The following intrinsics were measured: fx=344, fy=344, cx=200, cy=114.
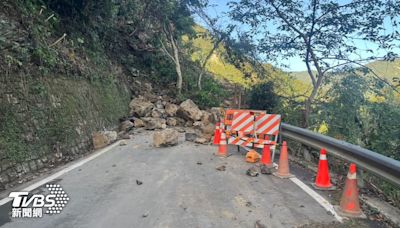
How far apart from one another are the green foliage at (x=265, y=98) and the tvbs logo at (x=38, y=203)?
817 centimetres

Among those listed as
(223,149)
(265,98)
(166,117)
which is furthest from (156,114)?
(223,149)

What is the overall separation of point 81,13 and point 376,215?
481 inches

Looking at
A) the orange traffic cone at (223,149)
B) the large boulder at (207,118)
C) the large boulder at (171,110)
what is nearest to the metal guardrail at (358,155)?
the orange traffic cone at (223,149)

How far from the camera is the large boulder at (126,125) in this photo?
12769mm

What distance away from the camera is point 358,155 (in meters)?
5.44

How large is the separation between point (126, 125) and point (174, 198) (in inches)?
328

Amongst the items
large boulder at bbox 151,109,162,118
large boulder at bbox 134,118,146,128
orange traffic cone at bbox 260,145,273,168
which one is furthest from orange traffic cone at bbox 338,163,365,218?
large boulder at bbox 151,109,162,118

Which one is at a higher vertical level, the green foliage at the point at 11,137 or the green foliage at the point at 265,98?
the green foliage at the point at 265,98

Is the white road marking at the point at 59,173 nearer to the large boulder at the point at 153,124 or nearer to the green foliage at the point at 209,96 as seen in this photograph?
the large boulder at the point at 153,124

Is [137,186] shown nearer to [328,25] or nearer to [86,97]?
[86,97]

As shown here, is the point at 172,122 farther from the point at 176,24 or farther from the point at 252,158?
the point at 176,24

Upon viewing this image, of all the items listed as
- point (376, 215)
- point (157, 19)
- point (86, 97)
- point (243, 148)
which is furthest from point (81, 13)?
point (376, 215)

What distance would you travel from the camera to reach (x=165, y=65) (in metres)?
21.6

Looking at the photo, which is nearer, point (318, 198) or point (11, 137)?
point (318, 198)
